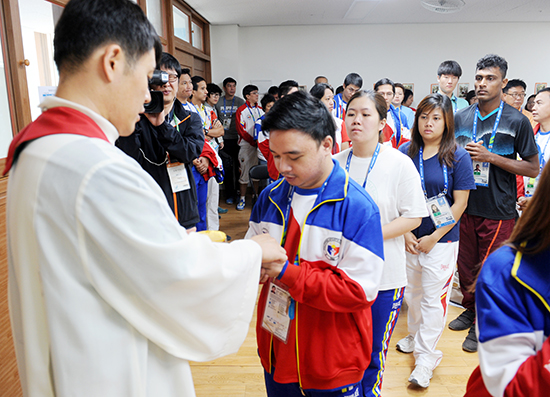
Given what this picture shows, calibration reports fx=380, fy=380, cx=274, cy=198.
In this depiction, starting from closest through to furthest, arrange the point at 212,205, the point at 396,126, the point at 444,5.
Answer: the point at 396,126 < the point at 212,205 < the point at 444,5

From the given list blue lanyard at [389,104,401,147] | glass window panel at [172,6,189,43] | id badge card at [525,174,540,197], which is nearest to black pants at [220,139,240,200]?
glass window panel at [172,6,189,43]

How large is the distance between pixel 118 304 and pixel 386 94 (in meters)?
3.76

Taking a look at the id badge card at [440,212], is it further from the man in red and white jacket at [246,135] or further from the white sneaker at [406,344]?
the man in red and white jacket at [246,135]

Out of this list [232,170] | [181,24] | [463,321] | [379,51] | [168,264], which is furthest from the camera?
[379,51]

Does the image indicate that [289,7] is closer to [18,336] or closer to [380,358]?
[380,358]

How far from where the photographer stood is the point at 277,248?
0.97 metres

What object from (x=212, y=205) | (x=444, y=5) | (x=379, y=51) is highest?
(x=379, y=51)

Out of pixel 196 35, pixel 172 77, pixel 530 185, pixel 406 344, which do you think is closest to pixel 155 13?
pixel 196 35

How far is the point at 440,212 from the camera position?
84.3 inches

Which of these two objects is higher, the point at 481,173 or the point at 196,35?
the point at 196,35

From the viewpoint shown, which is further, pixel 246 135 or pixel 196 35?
pixel 196 35

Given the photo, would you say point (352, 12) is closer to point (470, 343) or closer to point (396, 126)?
point (396, 126)

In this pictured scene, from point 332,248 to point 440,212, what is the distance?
1.29m

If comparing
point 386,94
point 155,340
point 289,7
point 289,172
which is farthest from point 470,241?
point 289,7
